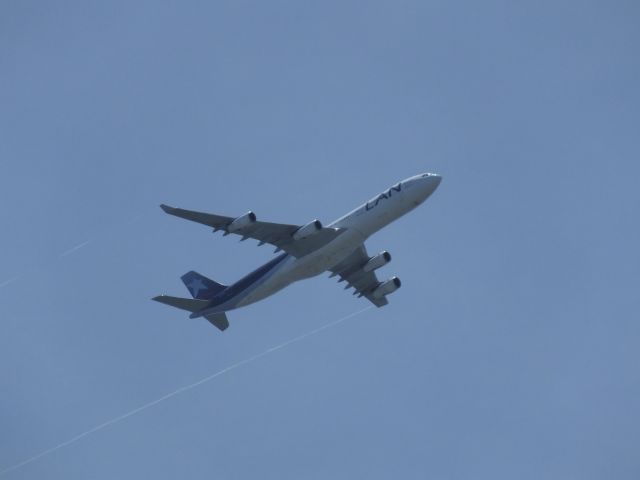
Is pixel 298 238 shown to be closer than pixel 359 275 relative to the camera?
Yes

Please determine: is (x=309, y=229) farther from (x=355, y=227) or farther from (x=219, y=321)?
(x=219, y=321)

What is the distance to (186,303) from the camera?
278ft

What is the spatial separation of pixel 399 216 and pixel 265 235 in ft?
31.2

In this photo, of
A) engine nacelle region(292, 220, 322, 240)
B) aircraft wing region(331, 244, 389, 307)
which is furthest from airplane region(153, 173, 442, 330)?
aircraft wing region(331, 244, 389, 307)

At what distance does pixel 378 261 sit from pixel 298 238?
10.2 metres

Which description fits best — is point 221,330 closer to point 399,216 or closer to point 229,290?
point 229,290

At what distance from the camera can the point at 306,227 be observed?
258 ft

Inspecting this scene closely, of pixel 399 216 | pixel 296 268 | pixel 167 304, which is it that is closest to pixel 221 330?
pixel 167 304

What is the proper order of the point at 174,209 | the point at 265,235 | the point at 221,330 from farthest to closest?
the point at 221,330
the point at 265,235
the point at 174,209

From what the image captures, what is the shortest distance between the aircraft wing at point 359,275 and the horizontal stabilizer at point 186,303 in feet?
37.1

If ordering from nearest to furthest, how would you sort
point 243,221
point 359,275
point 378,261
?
point 243,221 < point 378,261 < point 359,275

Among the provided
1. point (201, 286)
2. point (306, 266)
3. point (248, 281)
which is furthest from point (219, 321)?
point (306, 266)

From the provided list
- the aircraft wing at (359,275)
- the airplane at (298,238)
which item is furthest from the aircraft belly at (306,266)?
the aircraft wing at (359,275)

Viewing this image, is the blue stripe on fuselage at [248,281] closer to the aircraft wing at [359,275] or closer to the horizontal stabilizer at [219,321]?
the horizontal stabilizer at [219,321]
